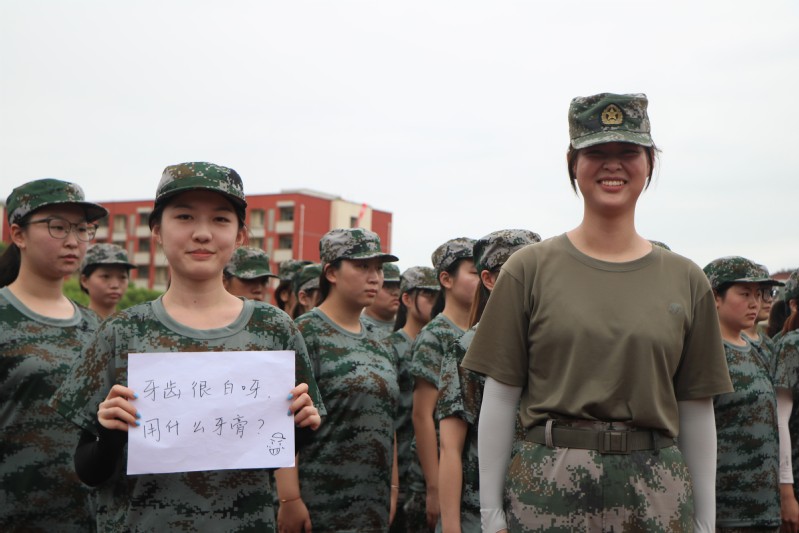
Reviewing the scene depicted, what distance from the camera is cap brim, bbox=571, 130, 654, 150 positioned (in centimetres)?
347

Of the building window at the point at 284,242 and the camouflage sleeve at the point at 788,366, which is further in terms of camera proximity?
the building window at the point at 284,242

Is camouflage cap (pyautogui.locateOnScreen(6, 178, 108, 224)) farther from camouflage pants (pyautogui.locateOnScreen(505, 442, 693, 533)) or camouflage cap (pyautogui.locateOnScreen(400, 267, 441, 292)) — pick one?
camouflage cap (pyautogui.locateOnScreen(400, 267, 441, 292))

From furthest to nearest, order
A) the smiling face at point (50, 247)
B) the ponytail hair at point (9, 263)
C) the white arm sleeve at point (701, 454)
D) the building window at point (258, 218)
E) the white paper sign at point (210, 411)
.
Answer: the building window at point (258, 218) < the ponytail hair at point (9, 263) < the smiling face at point (50, 247) < the white arm sleeve at point (701, 454) < the white paper sign at point (210, 411)

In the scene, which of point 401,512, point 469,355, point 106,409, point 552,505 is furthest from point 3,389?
point 401,512

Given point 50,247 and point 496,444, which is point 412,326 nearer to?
point 50,247

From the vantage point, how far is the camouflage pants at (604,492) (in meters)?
3.37

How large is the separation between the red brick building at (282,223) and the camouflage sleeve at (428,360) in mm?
75418

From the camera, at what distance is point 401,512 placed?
313 inches

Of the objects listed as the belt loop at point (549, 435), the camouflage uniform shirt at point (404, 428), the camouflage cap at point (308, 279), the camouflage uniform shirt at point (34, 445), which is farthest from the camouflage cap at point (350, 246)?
the camouflage cap at point (308, 279)

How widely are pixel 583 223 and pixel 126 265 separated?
257 inches

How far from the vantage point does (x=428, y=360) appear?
21.8ft

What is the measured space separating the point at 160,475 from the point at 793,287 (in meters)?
7.02

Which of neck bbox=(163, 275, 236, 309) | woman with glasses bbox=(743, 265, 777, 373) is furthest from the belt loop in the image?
woman with glasses bbox=(743, 265, 777, 373)

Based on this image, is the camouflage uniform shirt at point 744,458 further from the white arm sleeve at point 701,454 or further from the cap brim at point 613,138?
the cap brim at point 613,138
